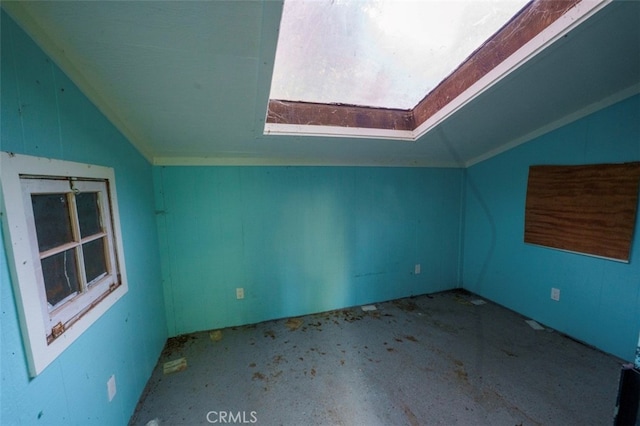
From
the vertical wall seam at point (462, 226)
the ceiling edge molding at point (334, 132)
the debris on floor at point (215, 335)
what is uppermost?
the ceiling edge molding at point (334, 132)

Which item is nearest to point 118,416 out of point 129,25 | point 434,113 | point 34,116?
point 34,116

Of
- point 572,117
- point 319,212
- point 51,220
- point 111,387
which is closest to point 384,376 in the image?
point 319,212

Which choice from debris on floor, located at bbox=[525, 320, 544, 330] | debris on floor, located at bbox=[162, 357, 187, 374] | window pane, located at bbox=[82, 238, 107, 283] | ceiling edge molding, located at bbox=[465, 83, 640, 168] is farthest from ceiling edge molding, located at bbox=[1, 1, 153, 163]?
debris on floor, located at bbox=[525, 320, 544, 330]

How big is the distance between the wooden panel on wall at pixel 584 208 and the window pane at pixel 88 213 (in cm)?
331

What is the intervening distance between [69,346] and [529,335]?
3080mm

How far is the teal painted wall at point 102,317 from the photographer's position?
68 centimetres

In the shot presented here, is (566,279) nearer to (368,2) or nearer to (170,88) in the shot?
(368,2)

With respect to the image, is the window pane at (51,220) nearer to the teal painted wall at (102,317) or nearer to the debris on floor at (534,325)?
the teal painted wall at (102,317)

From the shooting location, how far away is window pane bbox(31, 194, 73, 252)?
2.73ft

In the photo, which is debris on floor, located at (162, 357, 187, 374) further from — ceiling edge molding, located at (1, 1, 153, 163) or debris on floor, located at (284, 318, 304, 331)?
ceiling edge molding, located at (1, 1, 153, 163)

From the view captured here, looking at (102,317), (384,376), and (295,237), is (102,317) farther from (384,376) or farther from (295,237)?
(384,376)

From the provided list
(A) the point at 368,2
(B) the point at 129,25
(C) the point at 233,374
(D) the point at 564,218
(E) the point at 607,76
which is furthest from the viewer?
(D) the point at 564,218

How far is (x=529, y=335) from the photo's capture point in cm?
206

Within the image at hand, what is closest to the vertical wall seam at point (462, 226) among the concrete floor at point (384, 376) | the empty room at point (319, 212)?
the empty room at point (319, 212)
